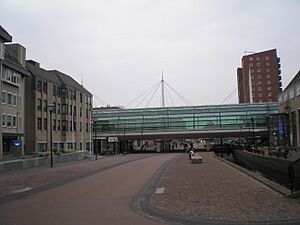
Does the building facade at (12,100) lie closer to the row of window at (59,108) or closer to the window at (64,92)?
the row of window at (59,108)

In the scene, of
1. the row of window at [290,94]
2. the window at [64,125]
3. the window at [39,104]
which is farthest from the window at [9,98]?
the row of window at [290,94]

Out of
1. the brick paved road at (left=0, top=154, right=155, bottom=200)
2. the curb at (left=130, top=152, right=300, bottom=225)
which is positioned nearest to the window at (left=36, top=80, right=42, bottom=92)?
the brick paved road at (left=0, top=154, right=155, bottom=200)

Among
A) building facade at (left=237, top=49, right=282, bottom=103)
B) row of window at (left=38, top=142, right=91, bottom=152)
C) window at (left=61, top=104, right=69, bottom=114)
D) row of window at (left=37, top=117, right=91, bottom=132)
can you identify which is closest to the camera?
row of window at (left=38, top=142, right=91, bottom=152)

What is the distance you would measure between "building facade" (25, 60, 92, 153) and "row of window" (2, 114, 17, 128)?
4080 mm

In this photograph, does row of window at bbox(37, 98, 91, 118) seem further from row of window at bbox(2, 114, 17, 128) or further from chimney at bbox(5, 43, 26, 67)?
row of window at bbox(2, 114, 17, 128)

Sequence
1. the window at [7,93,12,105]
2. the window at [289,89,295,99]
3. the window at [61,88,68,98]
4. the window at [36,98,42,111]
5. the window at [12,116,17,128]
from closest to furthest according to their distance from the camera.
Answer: the window at [7,93,12,105] < the window at [12,116,17,128] < the window at [36,98,42,111] < the window at [289,89,295,99] < the window at [61,88,68,98]

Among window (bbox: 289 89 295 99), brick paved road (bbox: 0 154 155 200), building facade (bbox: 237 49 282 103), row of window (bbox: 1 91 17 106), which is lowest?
brick paved road (bbox: 0 154 155 200)

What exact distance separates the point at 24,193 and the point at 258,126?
90.2m

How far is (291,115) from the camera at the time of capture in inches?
2640

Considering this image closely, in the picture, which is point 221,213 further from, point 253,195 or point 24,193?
point 24,193

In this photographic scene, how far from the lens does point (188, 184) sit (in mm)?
18000

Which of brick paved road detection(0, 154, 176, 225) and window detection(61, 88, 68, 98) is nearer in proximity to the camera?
brick paved road detection(0, 154, 176, 225)

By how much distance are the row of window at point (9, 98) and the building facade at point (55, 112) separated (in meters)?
4.29

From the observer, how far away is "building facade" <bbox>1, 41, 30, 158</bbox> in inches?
1757
